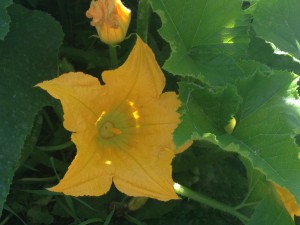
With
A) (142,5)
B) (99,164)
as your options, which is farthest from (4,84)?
(142,5)

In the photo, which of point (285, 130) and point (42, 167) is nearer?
point (285, 130)

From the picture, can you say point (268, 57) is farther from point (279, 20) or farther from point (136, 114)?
point (136, 114)

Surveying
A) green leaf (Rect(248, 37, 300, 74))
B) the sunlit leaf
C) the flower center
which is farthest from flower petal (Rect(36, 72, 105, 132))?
green leaf (Rect(248, 37, 300, 74))

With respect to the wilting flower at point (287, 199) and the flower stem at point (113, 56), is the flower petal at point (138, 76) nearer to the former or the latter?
the flower stem at point (113, 56)

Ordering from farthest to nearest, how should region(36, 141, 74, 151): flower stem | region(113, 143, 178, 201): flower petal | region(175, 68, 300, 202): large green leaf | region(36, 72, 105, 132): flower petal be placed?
region(36, 141, 74, 151): flower stem
region(113, 143, 178, 201): flower petal
region(36, 72, 105, 132): flower petal
region(175, 68, 300, 202): large green leaf

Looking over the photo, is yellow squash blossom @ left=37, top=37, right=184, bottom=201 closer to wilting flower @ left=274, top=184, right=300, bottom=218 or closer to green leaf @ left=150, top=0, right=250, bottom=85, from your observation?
green leaf @ left=150, top=0, right=250, bottom=85

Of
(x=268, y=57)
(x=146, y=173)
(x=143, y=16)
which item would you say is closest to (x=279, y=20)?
(x=268, y=57)

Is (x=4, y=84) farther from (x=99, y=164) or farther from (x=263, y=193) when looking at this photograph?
(x=263, y=193)
